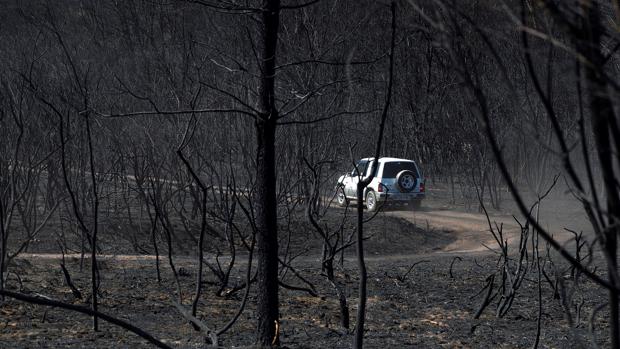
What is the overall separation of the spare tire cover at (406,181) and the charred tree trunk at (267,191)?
17.4 meters

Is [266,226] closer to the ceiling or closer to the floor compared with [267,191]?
closer to the floor

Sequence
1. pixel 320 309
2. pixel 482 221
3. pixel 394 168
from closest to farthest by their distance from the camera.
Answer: pixel 320 309 → pixel 482 221 → pixel 394 168

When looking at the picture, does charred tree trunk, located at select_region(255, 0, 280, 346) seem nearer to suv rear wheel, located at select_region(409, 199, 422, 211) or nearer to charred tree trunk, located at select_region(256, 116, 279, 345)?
charred tree trunk, located at select_region(256, 116, 279, 345)

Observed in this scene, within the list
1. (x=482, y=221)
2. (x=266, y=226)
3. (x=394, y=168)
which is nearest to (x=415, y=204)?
(x=394, y=168)

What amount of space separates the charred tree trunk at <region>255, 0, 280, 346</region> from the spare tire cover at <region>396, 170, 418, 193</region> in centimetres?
1737

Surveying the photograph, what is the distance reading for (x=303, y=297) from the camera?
360 inches

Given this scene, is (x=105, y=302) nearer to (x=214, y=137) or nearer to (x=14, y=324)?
(x=14, y=324)

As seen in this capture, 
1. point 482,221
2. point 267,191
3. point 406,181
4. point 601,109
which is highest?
point 406,181

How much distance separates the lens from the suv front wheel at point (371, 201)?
22.9 metres

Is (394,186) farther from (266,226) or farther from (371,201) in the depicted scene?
(266,226)

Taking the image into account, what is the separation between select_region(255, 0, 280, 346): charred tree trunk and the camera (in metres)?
5.60

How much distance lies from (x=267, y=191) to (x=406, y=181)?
17.7 meters

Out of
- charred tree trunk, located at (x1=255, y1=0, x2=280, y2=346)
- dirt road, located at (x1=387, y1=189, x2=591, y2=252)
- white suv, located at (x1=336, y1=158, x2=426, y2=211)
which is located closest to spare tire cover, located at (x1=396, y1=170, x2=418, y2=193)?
white suv, located at (x1=336, y1=158, x2=426, y2=211)

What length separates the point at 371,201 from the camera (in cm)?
2328
